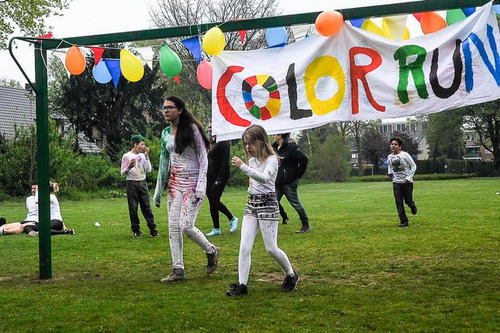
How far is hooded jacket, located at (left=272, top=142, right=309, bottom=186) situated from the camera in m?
12.3

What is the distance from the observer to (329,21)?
22.1 ft

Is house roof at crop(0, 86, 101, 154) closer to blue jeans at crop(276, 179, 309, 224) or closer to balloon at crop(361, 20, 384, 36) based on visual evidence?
blue jeans at crop(276, 179, 309, 224)

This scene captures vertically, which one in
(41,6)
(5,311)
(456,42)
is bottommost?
(5,311)

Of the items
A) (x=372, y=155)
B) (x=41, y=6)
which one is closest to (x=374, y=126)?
(x=372, y=155)

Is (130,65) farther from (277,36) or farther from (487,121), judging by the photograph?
(487,121)

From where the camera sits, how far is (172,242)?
24.4 ft

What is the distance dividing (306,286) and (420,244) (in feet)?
12.3

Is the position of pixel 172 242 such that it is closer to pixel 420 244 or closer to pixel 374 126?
pixel 420 244

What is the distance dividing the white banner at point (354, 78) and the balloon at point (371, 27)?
0.06 metres

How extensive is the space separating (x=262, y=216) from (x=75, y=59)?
10.4 feet

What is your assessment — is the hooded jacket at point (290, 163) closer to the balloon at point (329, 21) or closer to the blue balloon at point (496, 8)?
Result: the balloon at point (329, 21)

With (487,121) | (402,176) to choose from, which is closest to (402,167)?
(402,176)

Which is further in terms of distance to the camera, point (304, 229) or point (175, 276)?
point (304, 229)

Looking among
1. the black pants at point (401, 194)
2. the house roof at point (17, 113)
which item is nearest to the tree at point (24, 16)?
the house roof at point (17, 113)
